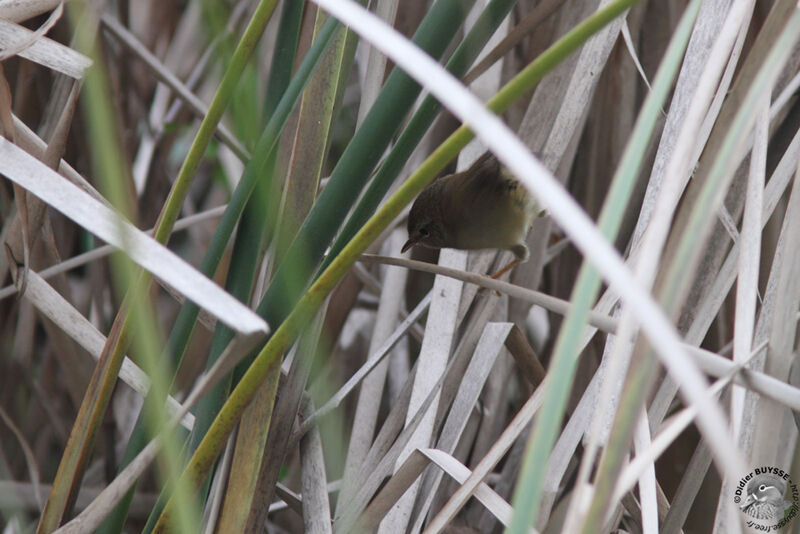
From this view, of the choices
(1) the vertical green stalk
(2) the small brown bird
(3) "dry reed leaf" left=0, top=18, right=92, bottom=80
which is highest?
(2) the small brown bird

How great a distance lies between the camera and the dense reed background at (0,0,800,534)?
0.50m

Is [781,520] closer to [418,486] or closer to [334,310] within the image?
[418,486]

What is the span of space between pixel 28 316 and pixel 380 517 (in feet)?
3.49

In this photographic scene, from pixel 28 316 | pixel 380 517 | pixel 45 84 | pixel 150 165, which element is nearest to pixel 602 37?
pixel 380 517

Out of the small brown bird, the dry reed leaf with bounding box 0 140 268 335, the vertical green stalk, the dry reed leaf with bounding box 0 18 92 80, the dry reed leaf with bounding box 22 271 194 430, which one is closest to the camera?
the vertical green stalk

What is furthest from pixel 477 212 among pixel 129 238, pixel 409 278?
pixel 129 238

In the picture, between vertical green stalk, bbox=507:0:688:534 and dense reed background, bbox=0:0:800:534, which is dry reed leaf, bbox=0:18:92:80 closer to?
dense reed background, bbox=0:0:800:534

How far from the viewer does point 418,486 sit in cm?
112

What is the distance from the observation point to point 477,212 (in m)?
1.58

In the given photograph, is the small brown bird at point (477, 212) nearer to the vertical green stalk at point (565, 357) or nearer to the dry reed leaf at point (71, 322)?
the dry reed leaf at point (71, 322)

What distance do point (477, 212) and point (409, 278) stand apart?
0.25 metres

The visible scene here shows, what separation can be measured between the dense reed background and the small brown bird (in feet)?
0.13

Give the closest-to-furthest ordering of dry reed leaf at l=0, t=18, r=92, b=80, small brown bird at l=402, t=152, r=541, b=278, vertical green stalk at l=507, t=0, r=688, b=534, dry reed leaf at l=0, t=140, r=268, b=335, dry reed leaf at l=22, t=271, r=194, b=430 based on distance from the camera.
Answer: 1. vertical green stalk at l=507, t=0, r=688, b=534
2. dry reed leaf at l=0, t=140, r=268, b=335
3. dry reed leaf at l=0, t=18, r=92, b=80
4. dry reed leaf at l=22, t=271, r=194, b=430
5. small brown bird at l=402, t=152, r=541, b=278

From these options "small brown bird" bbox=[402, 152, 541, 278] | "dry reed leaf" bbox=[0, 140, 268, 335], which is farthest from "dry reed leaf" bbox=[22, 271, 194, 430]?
"small brown bird" bbox=[402, 152, 541, 278]
